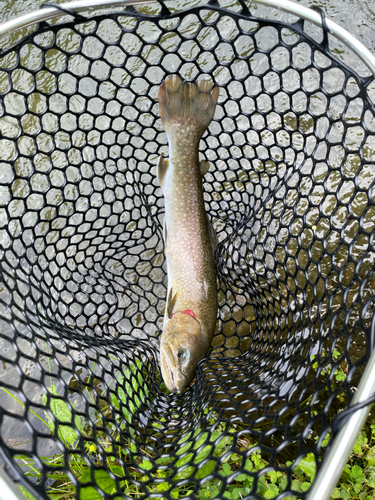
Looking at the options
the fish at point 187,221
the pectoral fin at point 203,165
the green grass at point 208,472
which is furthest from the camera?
the pectoral fin at point 203,165

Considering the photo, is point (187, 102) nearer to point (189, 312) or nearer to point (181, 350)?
Answer: point (189, 312)

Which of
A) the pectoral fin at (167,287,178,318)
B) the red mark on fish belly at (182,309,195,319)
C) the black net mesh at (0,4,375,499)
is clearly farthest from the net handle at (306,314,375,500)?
the pectoral fin at (167,287,178,318)

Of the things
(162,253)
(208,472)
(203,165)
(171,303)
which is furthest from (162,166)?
(208,472)

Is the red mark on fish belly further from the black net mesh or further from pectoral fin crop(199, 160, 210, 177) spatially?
pectoral fin crop(199, 160, 210, 177)

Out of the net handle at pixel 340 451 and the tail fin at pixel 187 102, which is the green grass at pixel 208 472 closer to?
the net handle at pixel 340 451

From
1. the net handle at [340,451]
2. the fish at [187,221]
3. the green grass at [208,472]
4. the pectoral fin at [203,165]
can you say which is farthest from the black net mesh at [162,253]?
the net handle at [340,451]

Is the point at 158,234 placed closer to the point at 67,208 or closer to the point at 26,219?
the point at 67,208
